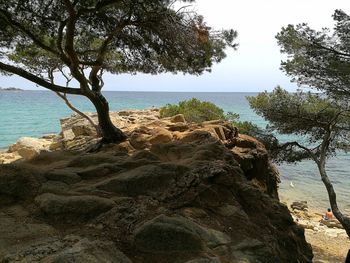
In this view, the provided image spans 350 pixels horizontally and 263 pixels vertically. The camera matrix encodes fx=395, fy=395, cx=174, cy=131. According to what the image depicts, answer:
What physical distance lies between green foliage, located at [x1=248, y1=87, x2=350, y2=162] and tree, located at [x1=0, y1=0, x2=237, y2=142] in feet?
10.6

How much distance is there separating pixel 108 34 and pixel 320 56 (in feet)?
19.0

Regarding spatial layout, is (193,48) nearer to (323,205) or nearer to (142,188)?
(142,188)

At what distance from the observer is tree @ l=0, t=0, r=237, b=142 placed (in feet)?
26.1

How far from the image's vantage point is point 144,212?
Answer: 4.50 m

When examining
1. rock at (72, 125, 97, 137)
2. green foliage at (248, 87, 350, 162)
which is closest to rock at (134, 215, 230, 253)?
green foliage at (248, 87, 350, 162)

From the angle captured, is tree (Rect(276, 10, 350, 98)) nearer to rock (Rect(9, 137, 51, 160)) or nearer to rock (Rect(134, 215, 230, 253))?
rock (Rect(134, 215, 230, 253))

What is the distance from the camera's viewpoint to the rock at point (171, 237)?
12.8 feet

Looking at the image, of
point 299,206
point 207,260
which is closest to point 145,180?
point 207,260

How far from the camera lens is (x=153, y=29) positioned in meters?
8.51

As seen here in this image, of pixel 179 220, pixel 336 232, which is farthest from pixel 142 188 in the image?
pixel 336 232

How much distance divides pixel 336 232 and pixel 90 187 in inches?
525

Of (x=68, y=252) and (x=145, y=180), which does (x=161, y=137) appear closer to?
(x=145, y=180)

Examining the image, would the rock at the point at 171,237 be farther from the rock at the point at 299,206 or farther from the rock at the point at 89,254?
the rock at the point at 299,206

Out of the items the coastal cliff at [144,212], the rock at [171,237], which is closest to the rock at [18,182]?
the coastal cliff at [144,212]
